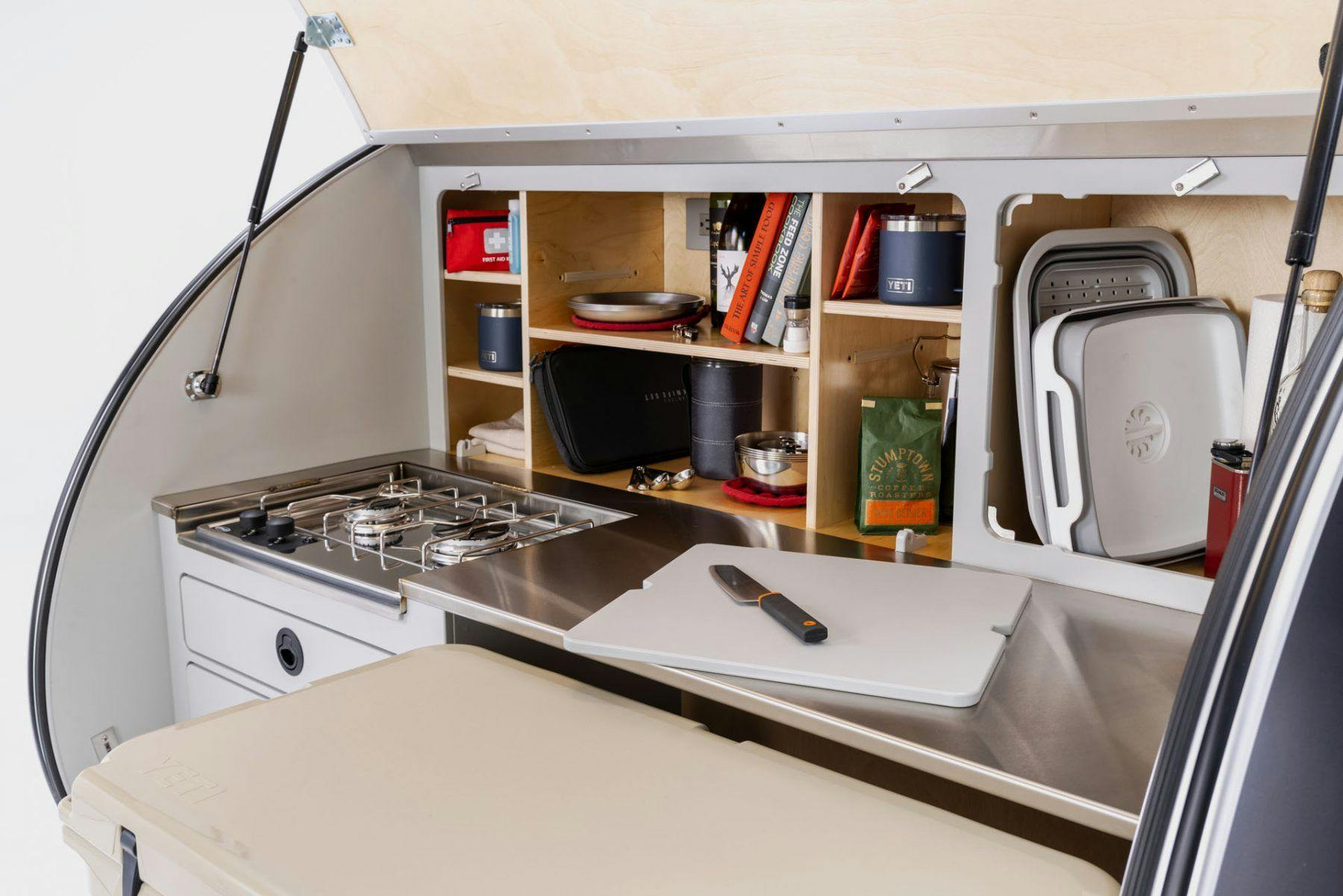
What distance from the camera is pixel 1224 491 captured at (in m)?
1.30

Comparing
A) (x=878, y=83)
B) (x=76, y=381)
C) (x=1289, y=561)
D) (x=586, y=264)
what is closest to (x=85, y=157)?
(x=76, y=381)

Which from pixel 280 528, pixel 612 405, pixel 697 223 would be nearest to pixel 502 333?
pixel 612 405

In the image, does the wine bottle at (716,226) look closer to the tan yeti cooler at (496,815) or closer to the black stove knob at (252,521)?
the black stove knob at (252,521)

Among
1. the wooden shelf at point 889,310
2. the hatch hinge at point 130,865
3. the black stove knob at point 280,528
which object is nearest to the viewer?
the hatch hinge at point 130,865

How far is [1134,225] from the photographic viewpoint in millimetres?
1581

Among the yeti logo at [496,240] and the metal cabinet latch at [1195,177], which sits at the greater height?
the metal cabinet latch at [1195,177]

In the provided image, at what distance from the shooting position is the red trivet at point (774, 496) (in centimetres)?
175

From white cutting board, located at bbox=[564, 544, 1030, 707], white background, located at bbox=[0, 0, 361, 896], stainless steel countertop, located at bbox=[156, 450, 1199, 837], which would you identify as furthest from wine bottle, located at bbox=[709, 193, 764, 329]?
white background, located at bbox=[0, 0, 361, 896]

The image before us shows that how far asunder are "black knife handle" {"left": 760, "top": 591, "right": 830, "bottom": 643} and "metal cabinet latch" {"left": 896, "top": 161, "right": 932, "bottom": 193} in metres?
0.52

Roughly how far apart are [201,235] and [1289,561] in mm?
2350

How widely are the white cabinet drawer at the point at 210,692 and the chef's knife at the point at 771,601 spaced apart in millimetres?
766

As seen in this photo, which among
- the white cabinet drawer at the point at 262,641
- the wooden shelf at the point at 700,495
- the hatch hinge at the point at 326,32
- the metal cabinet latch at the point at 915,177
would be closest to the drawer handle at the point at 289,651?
the white cabinet drawer at the point at 262,641

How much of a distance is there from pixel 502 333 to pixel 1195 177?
1163 mm

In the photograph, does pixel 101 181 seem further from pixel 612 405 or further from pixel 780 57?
pixel 780 57
